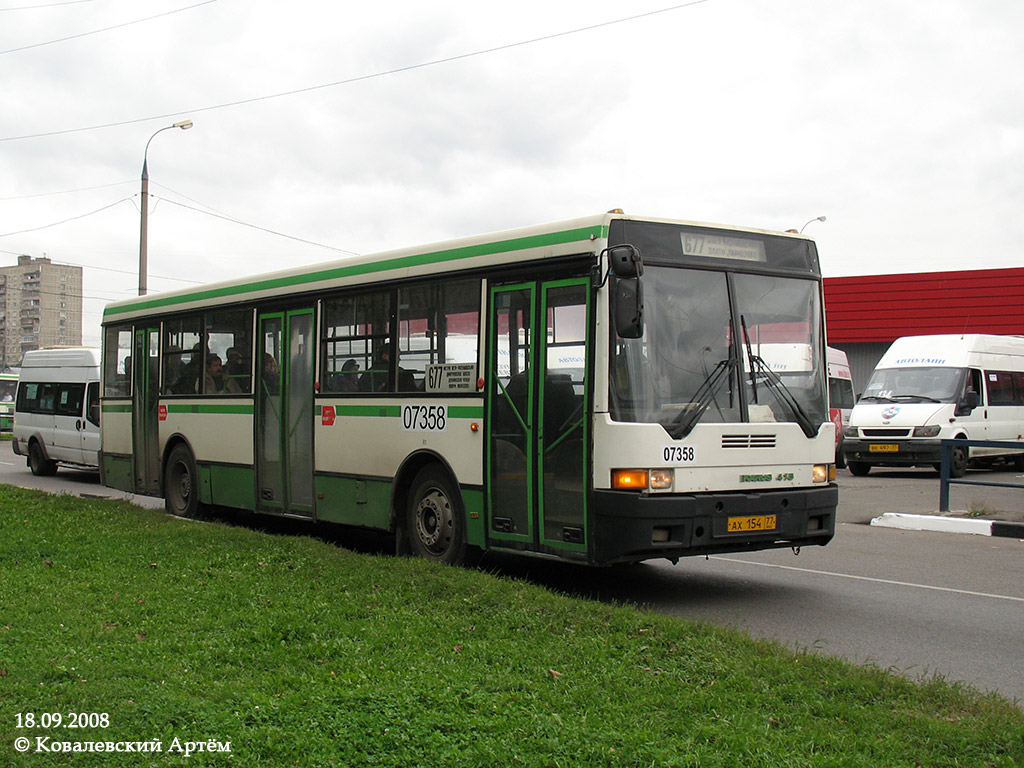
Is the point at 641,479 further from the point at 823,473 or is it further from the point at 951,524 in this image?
the point at 951,524

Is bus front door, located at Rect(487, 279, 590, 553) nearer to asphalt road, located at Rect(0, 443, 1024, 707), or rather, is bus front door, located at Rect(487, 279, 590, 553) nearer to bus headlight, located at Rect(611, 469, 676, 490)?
bus headlight, located at Rect(611, 469, 676, 490)

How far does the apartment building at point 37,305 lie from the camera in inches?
3514

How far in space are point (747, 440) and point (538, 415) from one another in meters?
1.63

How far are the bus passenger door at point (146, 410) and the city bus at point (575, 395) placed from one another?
416 centimetres

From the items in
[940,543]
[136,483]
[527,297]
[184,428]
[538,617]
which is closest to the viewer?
[538,617]

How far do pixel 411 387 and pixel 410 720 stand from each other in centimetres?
568

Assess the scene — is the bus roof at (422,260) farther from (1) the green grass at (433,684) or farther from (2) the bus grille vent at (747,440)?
(1) the green grass at (433,684)

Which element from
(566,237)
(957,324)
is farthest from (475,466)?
(957,324)

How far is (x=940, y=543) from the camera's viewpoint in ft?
43.4

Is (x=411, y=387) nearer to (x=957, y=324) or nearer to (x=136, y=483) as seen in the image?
(x=136, y=483)

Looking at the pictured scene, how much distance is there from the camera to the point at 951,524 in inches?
569

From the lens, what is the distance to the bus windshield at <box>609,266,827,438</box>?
8258 mm

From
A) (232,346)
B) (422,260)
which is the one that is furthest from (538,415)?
(232,346)

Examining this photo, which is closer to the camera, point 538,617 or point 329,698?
point 329,698
